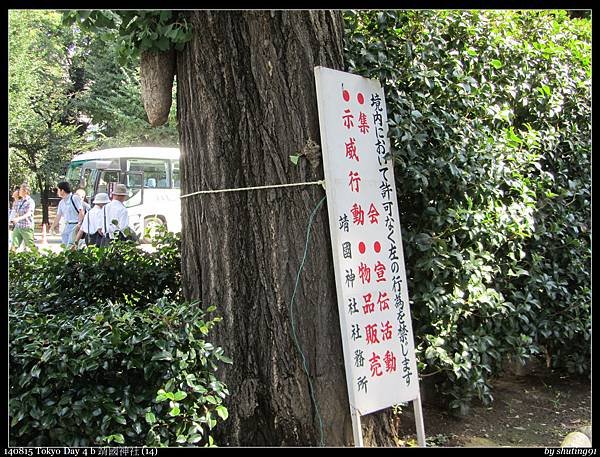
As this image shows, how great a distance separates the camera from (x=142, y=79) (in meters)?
3.33

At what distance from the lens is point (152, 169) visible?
1399 centimetres

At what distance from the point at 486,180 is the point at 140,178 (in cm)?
1142

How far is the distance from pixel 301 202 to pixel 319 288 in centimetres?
46

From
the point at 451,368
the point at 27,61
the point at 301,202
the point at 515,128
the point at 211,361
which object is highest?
the point at 27,61

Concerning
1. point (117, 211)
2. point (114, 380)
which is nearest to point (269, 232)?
point (114, 380)

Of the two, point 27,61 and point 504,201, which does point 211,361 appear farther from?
point 27,61

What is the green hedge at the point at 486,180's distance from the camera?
11.3 feet

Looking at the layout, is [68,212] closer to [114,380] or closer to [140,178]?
[140,178]

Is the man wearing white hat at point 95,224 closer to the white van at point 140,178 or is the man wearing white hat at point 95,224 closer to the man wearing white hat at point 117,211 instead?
the man wearing white hat at point 117,211

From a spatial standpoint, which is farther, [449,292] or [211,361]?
[449,292]

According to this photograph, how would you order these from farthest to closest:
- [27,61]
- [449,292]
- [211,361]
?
[27,61]
[449,292]
[211,361]

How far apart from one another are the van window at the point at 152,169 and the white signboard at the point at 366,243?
11.3 meters

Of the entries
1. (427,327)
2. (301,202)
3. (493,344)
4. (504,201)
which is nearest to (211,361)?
(301,202)

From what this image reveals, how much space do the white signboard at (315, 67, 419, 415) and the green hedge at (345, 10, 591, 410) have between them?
21 cm
